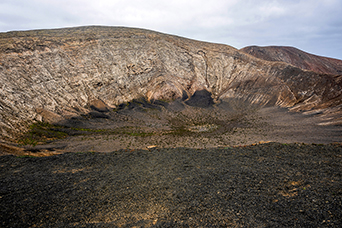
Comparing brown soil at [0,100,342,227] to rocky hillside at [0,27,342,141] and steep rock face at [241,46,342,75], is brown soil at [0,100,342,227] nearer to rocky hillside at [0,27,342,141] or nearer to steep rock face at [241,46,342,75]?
rocky hillside at [0,27,342,141]

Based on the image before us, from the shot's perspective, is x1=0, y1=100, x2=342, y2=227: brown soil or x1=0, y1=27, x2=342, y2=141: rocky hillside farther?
x1=0, y1=27, x2=342, y2=141: rocky hillside

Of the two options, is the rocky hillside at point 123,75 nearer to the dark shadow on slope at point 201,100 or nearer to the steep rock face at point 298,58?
the dark shadow on slope at point 201,100

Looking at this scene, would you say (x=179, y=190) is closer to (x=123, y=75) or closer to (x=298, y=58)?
(x=123, y=75)

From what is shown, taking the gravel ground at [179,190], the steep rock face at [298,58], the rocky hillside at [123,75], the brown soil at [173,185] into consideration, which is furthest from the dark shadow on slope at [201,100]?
the steep rock face at [298,58]

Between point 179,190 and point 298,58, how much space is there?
9602 centimetres

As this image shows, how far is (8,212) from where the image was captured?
7.52 m

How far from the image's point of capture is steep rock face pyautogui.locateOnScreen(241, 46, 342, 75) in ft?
252

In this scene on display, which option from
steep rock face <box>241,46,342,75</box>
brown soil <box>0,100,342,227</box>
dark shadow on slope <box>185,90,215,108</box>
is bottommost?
brown soil <box>0,100,342,227</box>

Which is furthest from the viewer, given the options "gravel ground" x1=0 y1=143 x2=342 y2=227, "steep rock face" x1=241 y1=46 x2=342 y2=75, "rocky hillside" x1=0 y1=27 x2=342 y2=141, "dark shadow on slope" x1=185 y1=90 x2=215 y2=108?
"steep rock face" x1=241 y1=46 x2=342 y2=75

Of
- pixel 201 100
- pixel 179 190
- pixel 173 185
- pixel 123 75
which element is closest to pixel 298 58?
pixel 201 100

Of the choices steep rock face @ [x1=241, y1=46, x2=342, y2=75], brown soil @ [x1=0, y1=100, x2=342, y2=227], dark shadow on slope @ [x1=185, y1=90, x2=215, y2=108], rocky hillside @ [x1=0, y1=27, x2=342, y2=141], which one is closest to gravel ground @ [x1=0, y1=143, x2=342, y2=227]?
brown soil @ [x1=0, y1=100, x2=342, y2=227]

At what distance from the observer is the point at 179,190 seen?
923 cm

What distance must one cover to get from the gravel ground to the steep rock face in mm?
78346

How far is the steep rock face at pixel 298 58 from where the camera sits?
76688mm
